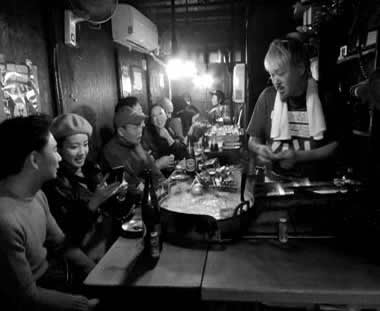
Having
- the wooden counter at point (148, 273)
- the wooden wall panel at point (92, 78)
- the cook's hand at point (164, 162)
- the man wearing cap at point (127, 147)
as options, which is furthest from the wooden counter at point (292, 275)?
the cook's hand at point (164, 162)

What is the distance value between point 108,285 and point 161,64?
734 cm

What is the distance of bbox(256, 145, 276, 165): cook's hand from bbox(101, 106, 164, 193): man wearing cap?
4.63ft

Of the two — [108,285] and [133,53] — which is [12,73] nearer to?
[108,285]

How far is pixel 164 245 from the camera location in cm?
174

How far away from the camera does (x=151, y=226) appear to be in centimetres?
166

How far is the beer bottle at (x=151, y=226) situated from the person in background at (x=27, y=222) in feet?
1.33

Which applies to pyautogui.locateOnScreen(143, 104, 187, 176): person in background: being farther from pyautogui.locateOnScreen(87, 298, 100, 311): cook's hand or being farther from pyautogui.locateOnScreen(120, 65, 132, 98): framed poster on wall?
pyautogui.locateOnScreen(87, 298, 100, 311): cook's hand

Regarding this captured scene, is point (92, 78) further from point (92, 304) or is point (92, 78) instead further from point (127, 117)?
point (92, 304)

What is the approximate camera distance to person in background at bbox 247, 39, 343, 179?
2553 millimetres

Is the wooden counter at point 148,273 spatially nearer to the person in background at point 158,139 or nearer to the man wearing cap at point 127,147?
the man wearing cap at point 127,147

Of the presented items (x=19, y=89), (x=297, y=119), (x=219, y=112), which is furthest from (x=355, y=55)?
(x=219, y=112)

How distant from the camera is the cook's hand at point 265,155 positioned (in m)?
2.82

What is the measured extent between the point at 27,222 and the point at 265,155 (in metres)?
→ 2.09

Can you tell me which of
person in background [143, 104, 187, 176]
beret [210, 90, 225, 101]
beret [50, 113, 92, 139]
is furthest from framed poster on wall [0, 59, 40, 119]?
beret [210, 90, 225, 101]
